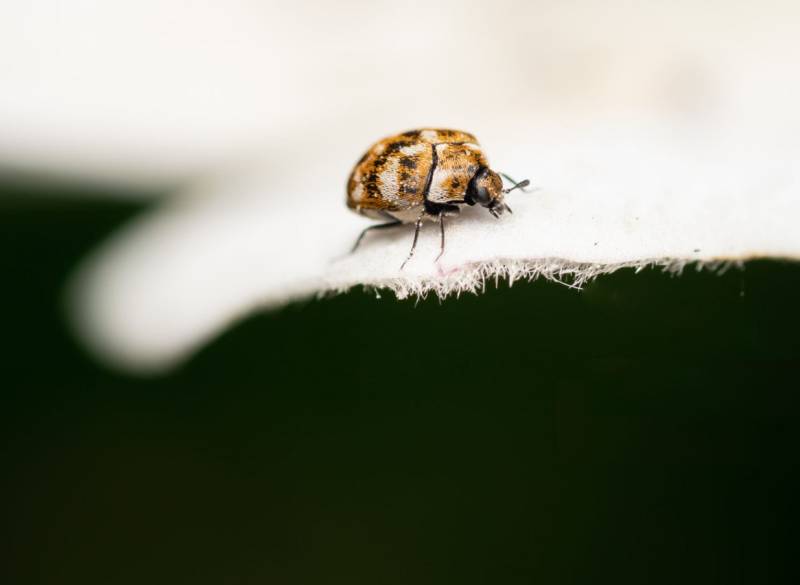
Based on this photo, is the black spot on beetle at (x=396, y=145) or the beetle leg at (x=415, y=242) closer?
the beetle leg at (x=415, y=242)

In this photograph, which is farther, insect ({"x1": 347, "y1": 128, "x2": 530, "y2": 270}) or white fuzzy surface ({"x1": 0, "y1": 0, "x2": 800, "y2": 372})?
insect ({"x1": 347, "y1": 128, "x2": 530, "y2": 270})

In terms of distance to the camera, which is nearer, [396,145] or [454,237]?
[454,237]

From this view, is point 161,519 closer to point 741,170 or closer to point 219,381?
point 219,381

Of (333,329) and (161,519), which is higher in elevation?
(333,329)

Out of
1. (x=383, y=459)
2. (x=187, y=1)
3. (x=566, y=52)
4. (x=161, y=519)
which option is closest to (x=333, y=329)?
(x=383, y=459)

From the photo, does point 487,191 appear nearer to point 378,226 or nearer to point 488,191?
point 488,191

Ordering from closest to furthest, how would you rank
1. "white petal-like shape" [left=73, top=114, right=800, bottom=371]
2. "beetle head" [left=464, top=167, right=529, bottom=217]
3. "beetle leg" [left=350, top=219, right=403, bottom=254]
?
"white petal-like shape" [left=73, top=114, right=800, bottom=371] < "beetle head" [left=464, top=167, right=529, bottom=217] < "beetle leg" [left=350, top=219, right=403, bottom=254]

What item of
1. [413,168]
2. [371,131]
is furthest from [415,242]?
[371,131]
